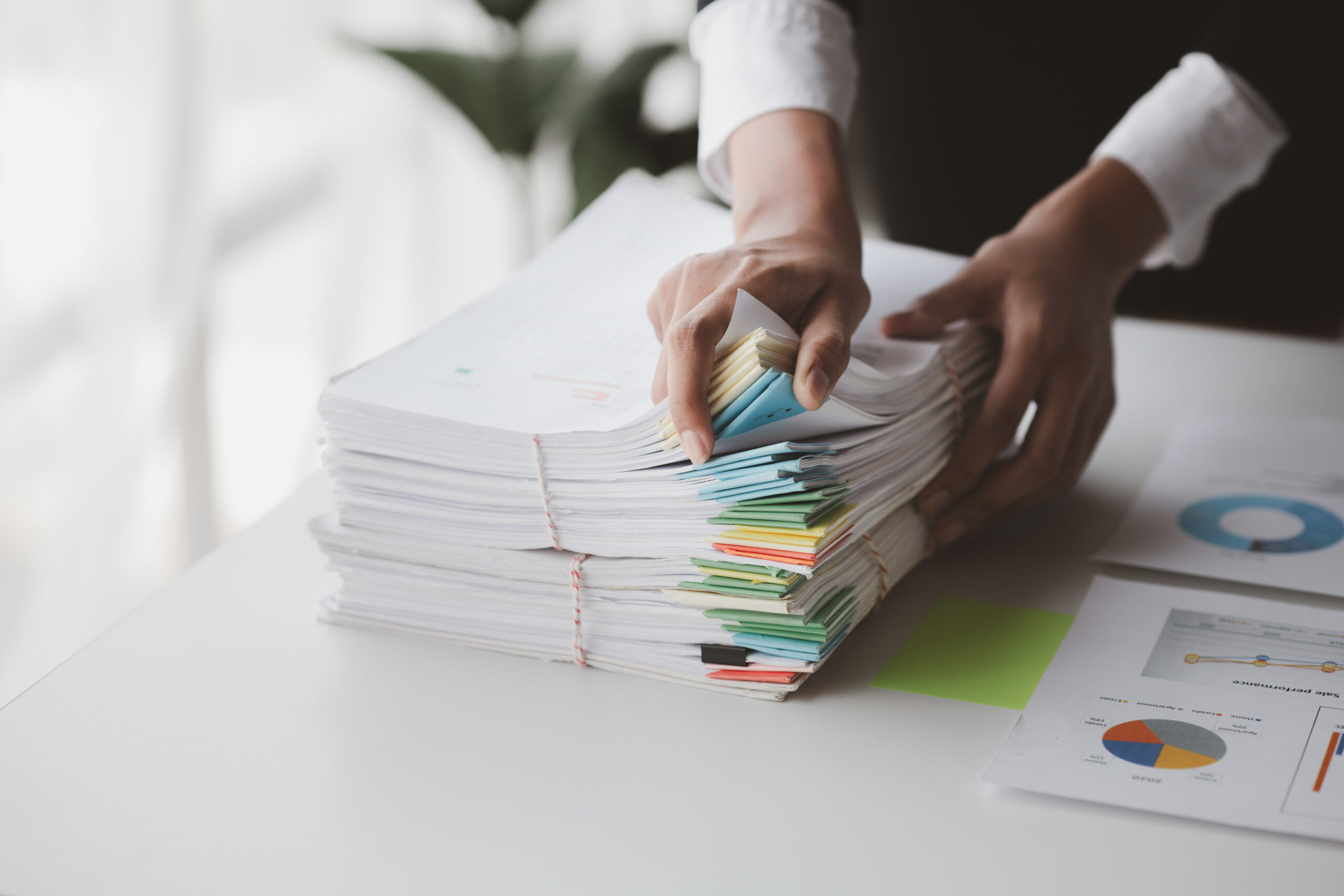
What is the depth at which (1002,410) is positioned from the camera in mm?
863

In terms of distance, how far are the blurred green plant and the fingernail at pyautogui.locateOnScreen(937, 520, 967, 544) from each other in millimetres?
1942

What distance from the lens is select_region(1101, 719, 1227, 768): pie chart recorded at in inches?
24.5

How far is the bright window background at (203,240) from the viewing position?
1.90 metres

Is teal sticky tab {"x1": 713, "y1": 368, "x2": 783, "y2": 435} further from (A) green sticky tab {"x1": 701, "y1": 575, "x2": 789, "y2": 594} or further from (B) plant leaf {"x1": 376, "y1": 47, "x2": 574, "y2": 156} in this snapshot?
(B) plant leaf {"x1": 376, "y1": 47, "x2": 574, "y2": 156}

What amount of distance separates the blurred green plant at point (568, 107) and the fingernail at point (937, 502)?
1939 mm

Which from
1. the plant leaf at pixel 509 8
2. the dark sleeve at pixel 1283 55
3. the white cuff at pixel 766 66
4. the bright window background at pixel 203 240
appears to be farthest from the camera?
the plant leaf at pixel 509 8

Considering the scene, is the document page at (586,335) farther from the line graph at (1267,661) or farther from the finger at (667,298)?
the line graph at (1267,661)

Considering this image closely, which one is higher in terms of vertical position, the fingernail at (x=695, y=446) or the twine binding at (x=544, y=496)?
the fingernail at (x=695, y=446)

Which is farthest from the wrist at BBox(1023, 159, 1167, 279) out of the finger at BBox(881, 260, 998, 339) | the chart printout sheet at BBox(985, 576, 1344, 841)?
the chart printout sheet at BBox(985, 576, 1344, 841)

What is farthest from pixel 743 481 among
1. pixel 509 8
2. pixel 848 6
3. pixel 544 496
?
pixel 509 8

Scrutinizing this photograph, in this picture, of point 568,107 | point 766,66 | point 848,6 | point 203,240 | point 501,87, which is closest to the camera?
point 766,66

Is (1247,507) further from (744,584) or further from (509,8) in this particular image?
(509,8)

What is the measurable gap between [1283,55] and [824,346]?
2.34 feet

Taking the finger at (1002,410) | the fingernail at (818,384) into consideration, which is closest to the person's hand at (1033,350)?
the finger at (1002,410)
